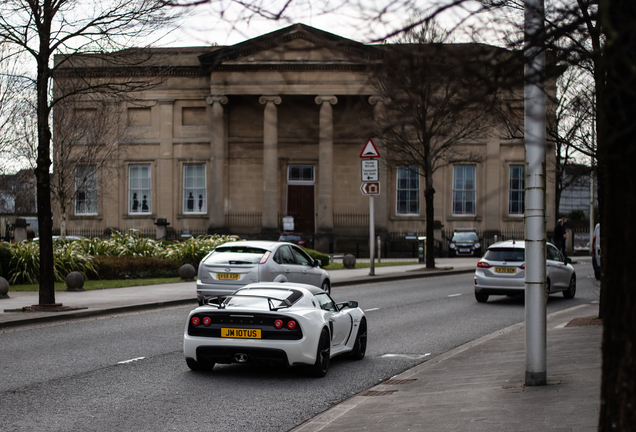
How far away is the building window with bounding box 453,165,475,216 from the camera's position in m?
47.6

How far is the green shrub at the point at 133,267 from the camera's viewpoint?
82.0 ft

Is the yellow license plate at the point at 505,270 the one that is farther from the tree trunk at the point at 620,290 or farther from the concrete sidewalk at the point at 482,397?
the tree trunk at the point at 620,290

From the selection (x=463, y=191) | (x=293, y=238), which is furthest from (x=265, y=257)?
(x=463, y=191)

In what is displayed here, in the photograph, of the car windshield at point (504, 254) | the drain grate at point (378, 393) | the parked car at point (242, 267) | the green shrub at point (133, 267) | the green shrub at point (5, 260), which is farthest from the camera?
the green shrub at point (133, 267)

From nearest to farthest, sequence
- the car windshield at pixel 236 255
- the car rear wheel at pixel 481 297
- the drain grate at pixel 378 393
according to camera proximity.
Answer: the drain grate at pixel 378 393 < the car windshield at pixel 236 255 < the car rear wheel at pixel 481 297

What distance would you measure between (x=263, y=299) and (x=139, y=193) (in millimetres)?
39657

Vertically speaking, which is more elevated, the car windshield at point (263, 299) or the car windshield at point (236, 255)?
the car windshield at point (236, 255)

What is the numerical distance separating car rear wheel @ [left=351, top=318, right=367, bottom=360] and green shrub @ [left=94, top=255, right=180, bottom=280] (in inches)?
614

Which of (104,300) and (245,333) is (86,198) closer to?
(104,300)

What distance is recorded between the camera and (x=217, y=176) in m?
44.6

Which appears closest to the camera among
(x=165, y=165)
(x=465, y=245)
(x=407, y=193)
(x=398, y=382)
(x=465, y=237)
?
(x=398, y=382)

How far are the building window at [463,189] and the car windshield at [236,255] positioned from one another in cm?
3178

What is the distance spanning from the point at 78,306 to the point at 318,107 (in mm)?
32034

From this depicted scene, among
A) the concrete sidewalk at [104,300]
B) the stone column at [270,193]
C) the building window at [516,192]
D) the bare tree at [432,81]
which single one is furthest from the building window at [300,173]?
the bare tree at [432,81]
